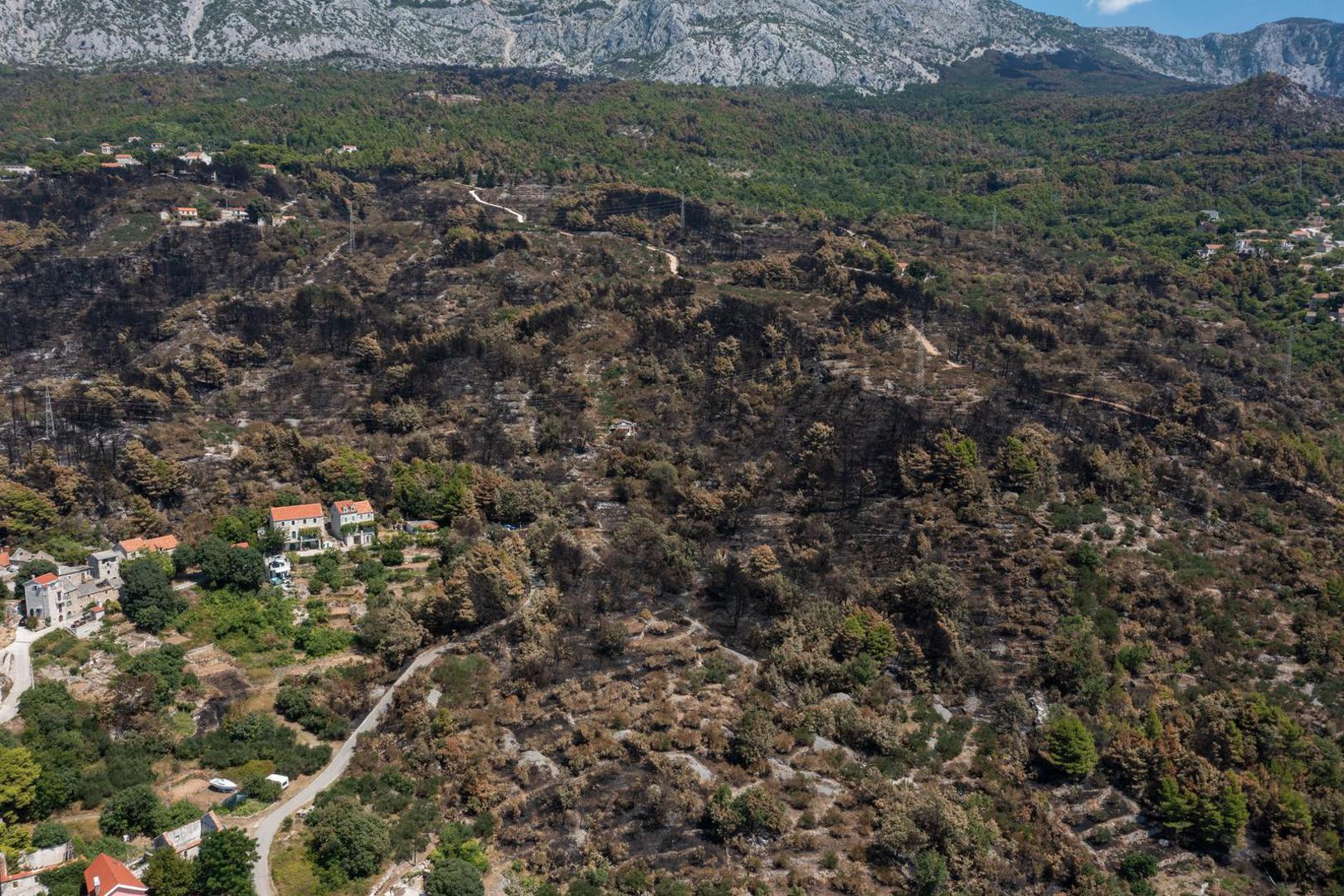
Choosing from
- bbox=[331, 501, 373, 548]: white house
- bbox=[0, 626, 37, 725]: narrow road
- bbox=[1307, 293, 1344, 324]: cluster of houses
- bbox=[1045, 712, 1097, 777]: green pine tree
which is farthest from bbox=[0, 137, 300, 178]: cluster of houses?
bbox=[1307, 293, 1344, 324]: cluster of houses

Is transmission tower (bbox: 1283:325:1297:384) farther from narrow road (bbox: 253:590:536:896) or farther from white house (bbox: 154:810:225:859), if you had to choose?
white house (bbox: 154:810:225:859)

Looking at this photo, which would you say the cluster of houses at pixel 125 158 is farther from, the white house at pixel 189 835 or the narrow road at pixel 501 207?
the white house at pixel 189 835

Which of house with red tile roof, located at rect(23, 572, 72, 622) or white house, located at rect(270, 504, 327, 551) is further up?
white house, located at rect(270, 504, 327, 551)

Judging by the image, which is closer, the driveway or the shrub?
the shrub

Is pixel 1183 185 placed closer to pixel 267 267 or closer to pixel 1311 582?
pixel 1311 582

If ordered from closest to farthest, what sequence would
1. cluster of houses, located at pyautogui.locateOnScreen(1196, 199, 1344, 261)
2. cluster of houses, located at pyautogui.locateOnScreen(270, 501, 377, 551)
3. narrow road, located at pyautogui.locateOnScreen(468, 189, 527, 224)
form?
cluster of houses, located at pyautogui.locateOnScreen(270, 501, 377, 551) < cluster of houses, located at pyautogui.locateOnScreen(1196, 199, 1344, 261) < narrow road, located at pyautogui.locateOnScreen(468, 189, 527, 224)
